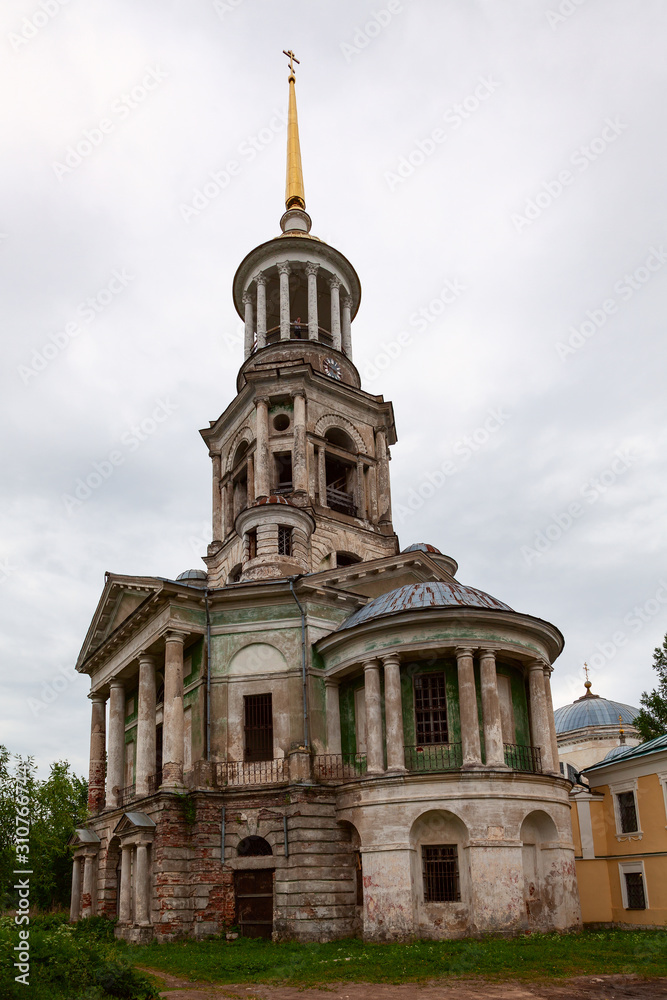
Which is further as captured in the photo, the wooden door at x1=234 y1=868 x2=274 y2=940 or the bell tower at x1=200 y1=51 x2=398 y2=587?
the bell tower at x1=200 y1=51 x2=398 y2=587

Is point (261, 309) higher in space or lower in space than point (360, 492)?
higher

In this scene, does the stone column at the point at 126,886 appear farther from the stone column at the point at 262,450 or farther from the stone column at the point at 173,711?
the stone column at the point at 262,450

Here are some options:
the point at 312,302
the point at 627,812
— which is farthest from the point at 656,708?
the point at 312,302

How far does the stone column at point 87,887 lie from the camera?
25.5m

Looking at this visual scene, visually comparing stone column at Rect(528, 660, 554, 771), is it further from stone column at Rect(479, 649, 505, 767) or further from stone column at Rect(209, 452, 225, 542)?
stone column at Rect(209, 452, 225, 542)

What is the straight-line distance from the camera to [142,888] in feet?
68.8

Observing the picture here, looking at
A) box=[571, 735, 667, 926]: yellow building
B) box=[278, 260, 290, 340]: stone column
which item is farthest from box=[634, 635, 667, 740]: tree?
box=[278, 260, 290, 340]: stone column

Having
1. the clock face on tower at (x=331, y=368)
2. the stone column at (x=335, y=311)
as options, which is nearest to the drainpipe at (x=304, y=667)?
the clock face on tower at (x=331, y=368)

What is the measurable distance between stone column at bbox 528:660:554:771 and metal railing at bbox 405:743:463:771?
2.37 m

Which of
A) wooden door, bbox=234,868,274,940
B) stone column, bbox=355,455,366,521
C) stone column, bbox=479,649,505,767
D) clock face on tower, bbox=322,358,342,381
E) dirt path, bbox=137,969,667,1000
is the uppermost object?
clock face on tower, bbox=322,358,342,381

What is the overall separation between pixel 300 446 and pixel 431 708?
1189 centimetres

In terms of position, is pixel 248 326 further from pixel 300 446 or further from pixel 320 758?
pixel 320 758

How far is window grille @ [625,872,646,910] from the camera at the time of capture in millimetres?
24094

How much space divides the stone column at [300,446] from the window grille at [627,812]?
13997 millimetres
